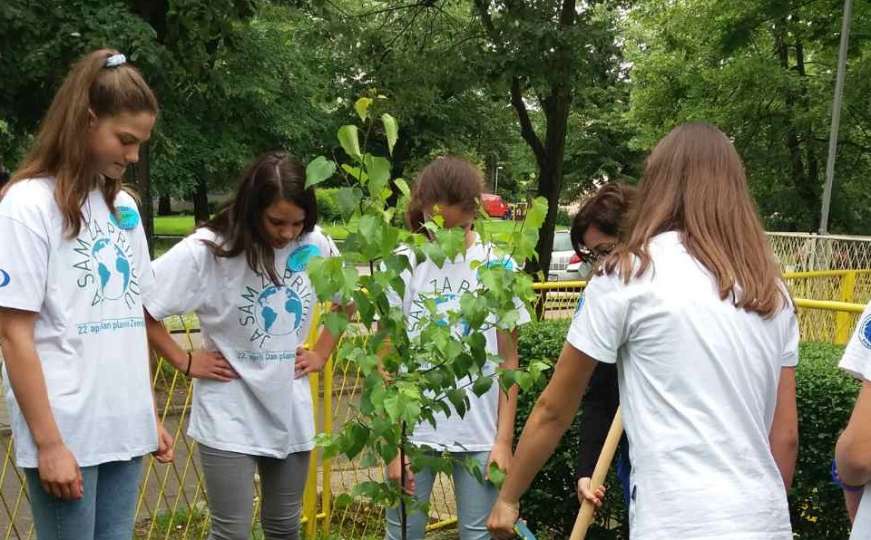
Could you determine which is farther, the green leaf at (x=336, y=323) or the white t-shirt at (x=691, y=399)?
the green leaf at (x=336, y=323)

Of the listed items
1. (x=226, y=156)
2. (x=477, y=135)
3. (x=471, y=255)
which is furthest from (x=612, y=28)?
(x=477, y=135)

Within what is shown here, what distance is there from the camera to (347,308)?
2488 millimetres

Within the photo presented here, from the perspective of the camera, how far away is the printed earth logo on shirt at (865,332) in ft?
5.82

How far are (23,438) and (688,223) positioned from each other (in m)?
1.49

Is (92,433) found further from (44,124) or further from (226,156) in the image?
(226,156)

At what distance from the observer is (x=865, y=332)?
1.78 meters

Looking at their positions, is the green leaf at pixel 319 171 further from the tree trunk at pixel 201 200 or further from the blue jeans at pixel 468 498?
the tree trunk at pixel 201 200

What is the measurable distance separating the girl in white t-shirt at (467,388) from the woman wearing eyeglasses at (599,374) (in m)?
0.27

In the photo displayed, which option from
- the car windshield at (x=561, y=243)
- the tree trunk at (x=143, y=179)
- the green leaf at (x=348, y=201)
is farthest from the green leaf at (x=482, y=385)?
the car windshield at (x=561, y=243)

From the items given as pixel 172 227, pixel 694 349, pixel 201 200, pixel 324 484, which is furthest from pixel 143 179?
pixel 172 227

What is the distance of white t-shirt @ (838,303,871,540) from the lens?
175 centimetres

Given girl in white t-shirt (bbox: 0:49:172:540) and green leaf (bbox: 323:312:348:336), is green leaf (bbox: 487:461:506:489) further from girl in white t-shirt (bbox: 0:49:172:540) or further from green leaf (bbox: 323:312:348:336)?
girl in white t-shirt (bbox: 0:49:172:540)

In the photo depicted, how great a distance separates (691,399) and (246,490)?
1.48 m

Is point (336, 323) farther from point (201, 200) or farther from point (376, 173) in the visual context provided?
point (201, 200)
